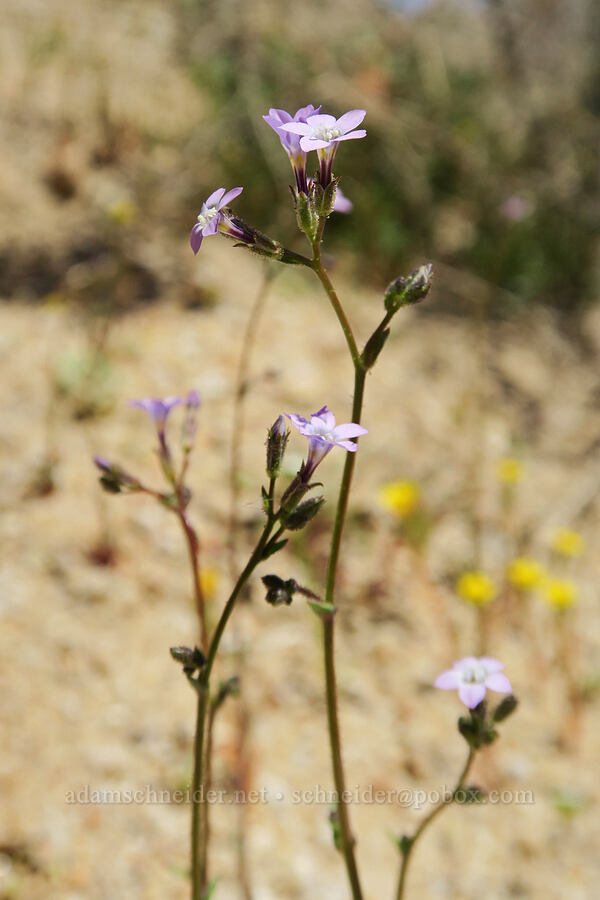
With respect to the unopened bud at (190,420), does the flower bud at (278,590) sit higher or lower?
lower

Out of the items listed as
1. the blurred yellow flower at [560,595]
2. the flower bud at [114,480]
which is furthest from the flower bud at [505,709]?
the blurred yellow flower at [560,595]

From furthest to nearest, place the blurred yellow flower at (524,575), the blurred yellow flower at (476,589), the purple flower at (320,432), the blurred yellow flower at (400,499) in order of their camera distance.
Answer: the blurred yellow flower at (400,499) < the blurred yellow flower at (524,575) < the blurred yellow flower at (476,589) < the purple flower at (320,432)

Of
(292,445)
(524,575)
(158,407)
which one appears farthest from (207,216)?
(524,575)

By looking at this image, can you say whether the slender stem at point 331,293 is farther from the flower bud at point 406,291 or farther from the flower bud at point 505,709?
the flower bud at point 505,709

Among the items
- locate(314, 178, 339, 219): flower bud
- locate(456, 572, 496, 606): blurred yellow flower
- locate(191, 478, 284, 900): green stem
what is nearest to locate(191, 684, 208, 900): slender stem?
locate(191, 478, 284, 900): green stem

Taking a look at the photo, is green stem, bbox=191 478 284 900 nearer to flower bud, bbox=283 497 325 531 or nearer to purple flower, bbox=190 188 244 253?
flower bud, bbox=283 497 325 531

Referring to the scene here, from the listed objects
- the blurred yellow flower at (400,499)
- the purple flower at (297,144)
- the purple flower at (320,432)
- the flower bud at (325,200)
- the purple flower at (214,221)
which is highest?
the blurred yellow flower at (400,499)
